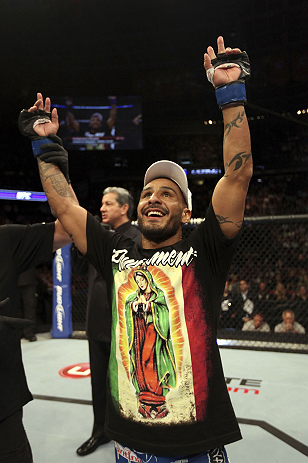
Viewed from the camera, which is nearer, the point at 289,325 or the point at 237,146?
the point at 237,146

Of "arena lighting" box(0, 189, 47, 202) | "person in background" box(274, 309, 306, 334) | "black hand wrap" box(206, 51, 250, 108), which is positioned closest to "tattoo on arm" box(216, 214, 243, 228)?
"black hand wrap" box(206, 51, 250, 108)

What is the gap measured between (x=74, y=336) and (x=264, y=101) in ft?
33.0

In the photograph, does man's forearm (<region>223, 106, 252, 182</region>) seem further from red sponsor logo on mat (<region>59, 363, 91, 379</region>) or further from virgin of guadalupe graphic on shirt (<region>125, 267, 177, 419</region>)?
red sponsor logo on mat (<region>59, 363, 91, 379</region>)

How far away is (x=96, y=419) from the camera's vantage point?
2.12 metres

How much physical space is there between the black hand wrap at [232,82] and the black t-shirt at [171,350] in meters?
0.34

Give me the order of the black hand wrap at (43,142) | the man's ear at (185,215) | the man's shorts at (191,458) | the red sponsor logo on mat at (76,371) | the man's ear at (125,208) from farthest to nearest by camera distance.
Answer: the red sponsor logo on mat at (76,371) → the man's ear at (125,208) → the black hand wrap at (43,142) → the man's ear at (185,215) → the man's shorts at (191,458)

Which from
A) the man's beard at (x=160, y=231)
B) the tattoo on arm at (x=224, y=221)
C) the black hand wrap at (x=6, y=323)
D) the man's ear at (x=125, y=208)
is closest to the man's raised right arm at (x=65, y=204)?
the man's beard at (x=160, y=231)

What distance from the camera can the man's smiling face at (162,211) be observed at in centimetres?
120

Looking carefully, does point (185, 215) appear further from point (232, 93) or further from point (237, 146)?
point (232, 93)

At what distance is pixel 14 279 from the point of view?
1.50 m

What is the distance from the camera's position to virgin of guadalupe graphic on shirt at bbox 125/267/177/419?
1054 mm

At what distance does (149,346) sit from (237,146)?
66 centimetres

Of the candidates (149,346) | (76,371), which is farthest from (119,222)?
(76,371)

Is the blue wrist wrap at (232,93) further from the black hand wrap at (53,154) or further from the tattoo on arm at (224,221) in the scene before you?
the black hand wrap at (53,154)
